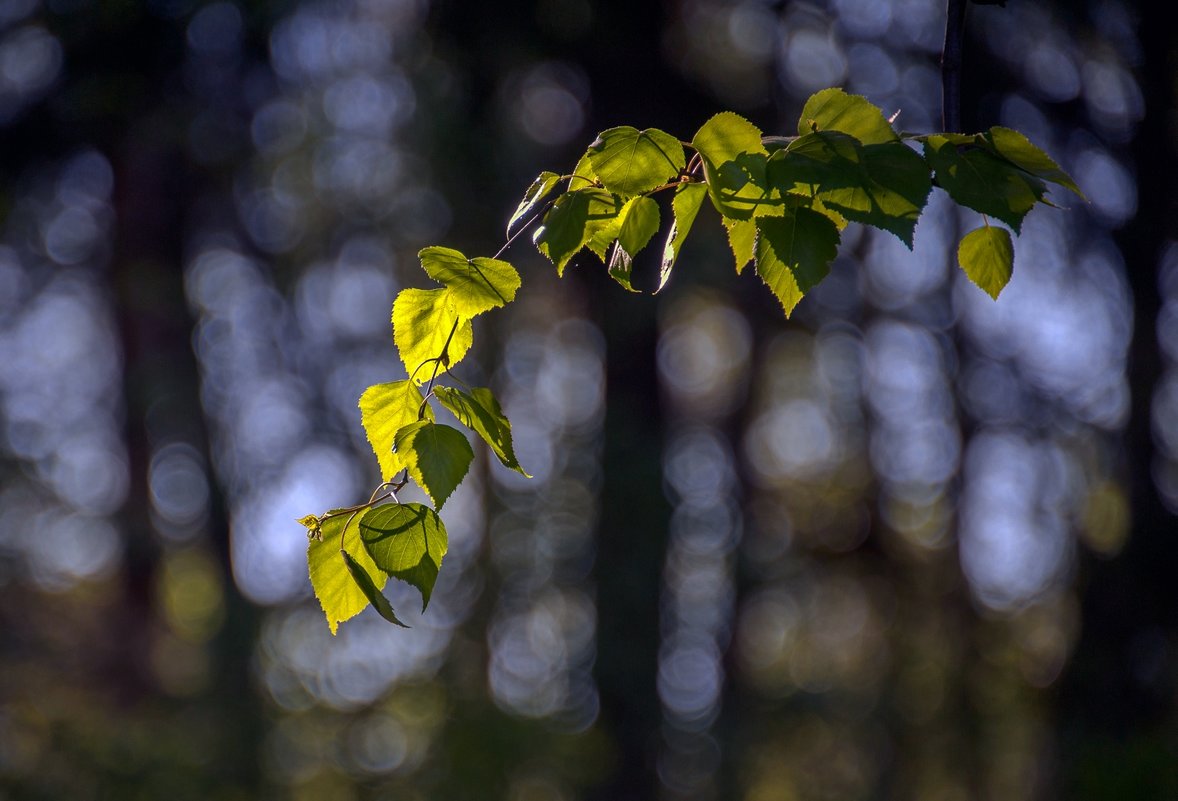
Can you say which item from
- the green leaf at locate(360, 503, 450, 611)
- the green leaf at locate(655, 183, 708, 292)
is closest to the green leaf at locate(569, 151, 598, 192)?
the green leaf at locate(655, 183, 708, 292)

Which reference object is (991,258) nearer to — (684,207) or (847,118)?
(847,118)

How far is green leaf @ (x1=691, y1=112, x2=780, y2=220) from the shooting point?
4.85 feet

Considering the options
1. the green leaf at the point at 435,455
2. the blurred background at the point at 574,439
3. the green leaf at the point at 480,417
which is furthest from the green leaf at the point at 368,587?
the blurred background at the point at 574,439

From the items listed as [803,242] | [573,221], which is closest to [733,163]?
[803,242]

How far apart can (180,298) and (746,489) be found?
654 centimetres

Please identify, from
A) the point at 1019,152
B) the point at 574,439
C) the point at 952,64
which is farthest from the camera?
the point at 574,439

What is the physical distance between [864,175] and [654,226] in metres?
0.36

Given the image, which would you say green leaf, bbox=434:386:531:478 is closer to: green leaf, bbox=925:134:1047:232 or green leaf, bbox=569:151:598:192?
green leaf, bbox=569:151:598:192

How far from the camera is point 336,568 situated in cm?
156

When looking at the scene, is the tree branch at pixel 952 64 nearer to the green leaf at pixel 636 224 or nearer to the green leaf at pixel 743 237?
the green leaf at pixel 743 237

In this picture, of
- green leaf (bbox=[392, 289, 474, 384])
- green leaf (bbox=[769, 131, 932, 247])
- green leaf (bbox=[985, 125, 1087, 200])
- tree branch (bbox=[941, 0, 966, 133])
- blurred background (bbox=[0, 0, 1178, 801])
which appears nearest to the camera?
green leaf (bbox=[769, 131, 932, 247])

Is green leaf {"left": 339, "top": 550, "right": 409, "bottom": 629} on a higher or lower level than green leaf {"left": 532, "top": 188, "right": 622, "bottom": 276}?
lower

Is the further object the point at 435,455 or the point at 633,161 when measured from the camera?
the point at 633,161

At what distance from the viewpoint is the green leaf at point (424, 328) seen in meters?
1.65
